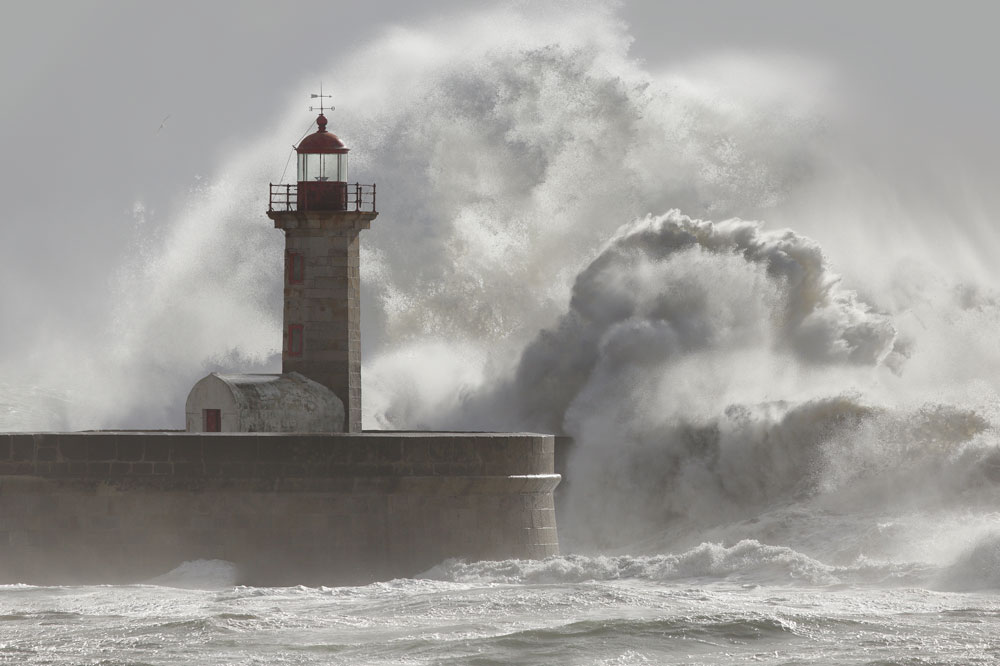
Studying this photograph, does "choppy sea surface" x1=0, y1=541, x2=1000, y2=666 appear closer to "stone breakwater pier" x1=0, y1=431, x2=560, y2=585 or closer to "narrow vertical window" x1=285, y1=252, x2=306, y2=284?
"stone breakwater pier" x1=0, y1=431, x2=560, y2=585

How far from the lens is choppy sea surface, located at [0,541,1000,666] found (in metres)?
12.5

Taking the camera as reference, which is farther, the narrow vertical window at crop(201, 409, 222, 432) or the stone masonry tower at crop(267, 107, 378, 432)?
the stone masonry tower at crop(267, 107, 378, 432)

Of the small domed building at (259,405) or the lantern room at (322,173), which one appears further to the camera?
the lantern room at (322,173)

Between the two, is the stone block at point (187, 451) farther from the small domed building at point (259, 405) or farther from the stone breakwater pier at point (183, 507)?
the small domed building at point (259, 405)

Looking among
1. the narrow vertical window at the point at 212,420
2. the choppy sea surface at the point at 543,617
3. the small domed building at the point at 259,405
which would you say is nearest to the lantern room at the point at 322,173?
the small domed building at the point at 259,405

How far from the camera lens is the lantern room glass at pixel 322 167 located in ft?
62.1

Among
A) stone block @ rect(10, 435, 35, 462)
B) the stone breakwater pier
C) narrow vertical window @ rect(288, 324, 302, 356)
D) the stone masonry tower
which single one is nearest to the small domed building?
the stone masonry tower


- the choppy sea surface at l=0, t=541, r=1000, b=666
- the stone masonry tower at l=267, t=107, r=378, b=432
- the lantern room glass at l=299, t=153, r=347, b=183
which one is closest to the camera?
the choppy sea surface at l=0, t=541, r=1000, b=666

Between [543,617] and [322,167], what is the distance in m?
6.71

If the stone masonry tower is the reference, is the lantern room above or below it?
above

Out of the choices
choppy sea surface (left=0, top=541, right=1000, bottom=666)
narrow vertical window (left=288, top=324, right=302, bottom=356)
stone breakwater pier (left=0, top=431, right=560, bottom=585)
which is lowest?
choppy sea surface (left=0, top=541, right=1000, bottom=666)

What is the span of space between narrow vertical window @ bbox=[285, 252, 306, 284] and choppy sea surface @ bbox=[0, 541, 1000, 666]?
3538mm

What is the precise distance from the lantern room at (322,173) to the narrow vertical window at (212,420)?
2.24 metres

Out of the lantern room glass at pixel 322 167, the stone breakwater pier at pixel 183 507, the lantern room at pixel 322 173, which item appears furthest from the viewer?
the lantern room glass at pixel 322 167
